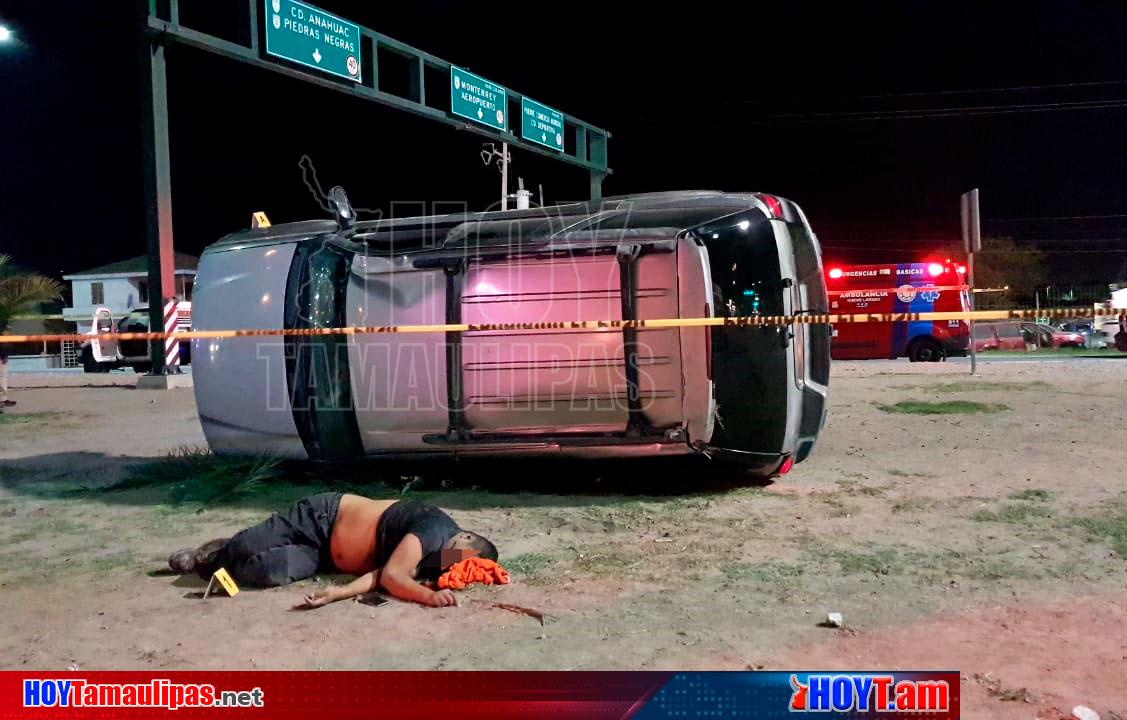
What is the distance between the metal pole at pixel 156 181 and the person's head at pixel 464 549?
1556cm

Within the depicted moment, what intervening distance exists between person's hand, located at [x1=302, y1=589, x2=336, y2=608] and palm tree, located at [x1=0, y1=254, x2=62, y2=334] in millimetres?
16679

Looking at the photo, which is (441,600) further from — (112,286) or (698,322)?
(112,286)

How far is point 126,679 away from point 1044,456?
7179mm

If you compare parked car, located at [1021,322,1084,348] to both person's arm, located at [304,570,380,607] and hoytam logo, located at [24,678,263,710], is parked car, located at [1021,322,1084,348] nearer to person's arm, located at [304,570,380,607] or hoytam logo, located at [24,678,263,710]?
person's arm, located at [304,570,380,607]

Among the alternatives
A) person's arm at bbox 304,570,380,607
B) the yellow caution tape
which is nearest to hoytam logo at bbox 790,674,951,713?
person's arm at bbox 304,570,380,607

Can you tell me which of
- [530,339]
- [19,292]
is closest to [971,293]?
[530,339]

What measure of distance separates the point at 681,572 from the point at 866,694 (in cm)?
161

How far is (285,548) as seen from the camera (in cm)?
462

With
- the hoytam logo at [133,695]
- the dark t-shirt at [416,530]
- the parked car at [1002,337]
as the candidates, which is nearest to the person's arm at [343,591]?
the dark t-shirt at [416,530]

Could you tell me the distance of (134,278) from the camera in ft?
157

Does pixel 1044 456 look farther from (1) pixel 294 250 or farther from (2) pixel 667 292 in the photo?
(1) pixel 294 250

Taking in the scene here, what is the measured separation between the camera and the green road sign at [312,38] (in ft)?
51.5

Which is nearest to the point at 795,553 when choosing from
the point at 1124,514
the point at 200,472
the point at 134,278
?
the point at 1124,514

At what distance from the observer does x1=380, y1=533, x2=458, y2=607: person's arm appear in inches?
166
